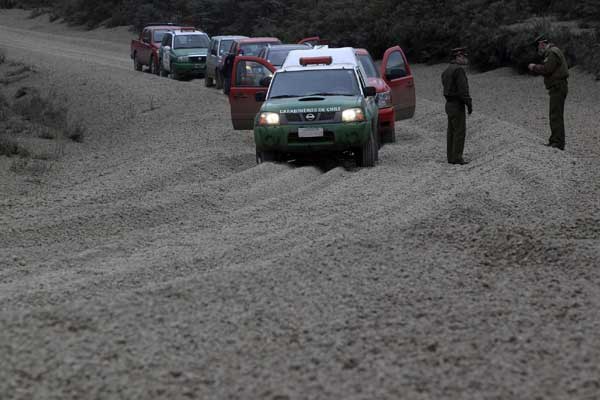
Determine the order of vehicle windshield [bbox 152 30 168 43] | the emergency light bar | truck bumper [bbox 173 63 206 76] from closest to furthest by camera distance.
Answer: the emergency light bar < truck bumper [bbox 173 63 206 76] < vehicle windshield [bbox 152 30 168 43]

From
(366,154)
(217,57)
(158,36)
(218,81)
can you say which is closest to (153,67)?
(158,36)

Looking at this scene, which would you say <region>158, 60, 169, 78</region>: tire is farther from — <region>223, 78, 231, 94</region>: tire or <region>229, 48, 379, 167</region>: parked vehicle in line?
<region>229, 48, 379, 167</region>: parked vehicle in line

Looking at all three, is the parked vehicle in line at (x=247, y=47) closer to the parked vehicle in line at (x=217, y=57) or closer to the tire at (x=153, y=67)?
the parked vehicle in line at (x=217, y=57)

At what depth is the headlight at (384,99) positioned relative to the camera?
58.9ft

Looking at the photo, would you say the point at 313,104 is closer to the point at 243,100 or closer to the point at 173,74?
the point at 243,100

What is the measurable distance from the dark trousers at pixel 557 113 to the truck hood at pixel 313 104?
128 inches

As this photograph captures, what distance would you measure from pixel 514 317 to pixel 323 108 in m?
7.92

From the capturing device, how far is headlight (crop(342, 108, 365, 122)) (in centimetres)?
1484

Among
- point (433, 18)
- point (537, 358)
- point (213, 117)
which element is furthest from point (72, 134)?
point (433, 18)

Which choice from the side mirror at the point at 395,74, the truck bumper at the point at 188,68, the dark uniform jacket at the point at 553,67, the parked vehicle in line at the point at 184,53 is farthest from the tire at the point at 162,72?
the dark uniform jacket at the point at 553,67

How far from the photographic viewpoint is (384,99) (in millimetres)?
18047

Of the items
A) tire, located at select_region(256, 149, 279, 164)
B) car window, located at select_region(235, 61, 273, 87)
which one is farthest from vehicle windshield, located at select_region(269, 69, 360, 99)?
car window, located at select_region(235, 61, 273, 87)

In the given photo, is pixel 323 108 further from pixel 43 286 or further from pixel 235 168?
pixel 43 286

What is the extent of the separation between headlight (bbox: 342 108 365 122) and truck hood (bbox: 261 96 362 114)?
0.25 feet
